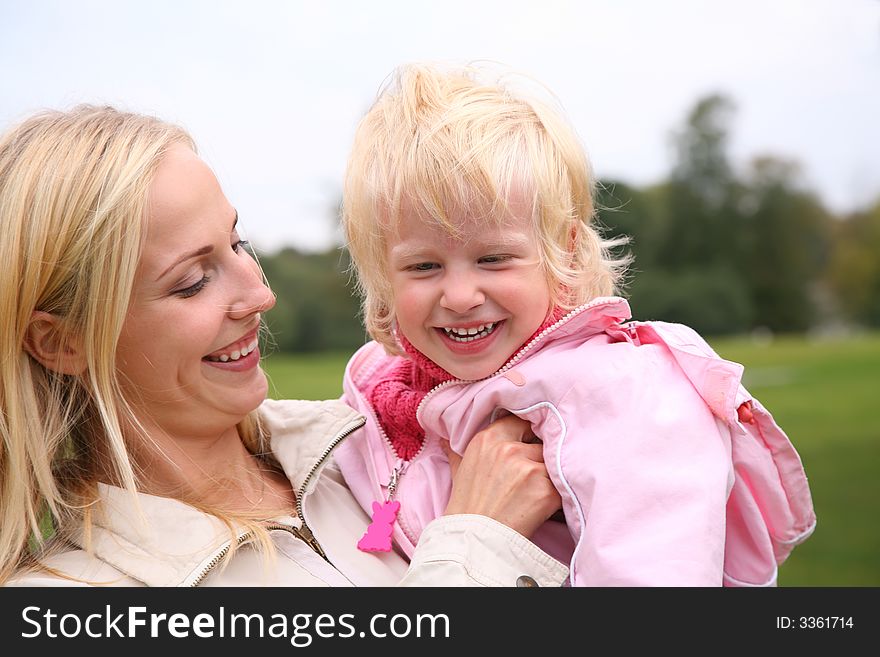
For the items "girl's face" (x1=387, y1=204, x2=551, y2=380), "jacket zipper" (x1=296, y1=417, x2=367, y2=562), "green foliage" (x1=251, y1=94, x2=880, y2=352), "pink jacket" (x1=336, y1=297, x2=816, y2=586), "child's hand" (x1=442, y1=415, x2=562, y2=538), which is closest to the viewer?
"pink jacket" (x1=336, y1=297, x2=816, y2=586)

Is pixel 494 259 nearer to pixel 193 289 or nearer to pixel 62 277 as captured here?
pixel 193 289

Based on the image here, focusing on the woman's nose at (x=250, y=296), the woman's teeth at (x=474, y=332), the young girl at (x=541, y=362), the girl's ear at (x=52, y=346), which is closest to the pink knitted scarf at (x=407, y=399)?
A: the young girl at (x=541, y=362)

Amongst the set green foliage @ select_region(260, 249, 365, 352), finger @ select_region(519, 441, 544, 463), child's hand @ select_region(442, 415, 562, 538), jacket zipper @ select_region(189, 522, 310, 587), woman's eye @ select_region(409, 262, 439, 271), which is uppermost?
green foliage @ select_region(260, 249, 365, 352)

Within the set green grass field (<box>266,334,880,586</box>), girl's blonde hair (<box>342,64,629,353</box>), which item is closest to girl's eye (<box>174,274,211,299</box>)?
girl's blonde hair (<box>342,64,629,353</box>)

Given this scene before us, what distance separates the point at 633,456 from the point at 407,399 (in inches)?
25.4

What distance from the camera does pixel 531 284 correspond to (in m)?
2.08

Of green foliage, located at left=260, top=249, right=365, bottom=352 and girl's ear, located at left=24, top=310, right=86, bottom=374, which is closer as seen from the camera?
girl's ear, located at left=24, top=310, right=86, bottom=374

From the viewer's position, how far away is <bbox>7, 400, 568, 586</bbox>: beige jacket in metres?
1.89

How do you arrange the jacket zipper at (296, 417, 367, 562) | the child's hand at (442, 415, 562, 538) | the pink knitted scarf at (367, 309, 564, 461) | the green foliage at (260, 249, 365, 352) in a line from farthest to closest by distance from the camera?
1. the green foliage at (260, 249, 365, 352)
2. the pink knitted scarf at (367, 309, 564, 461)
3. the jacket zipper at (296, 417, 367, 562)
4. the child's hand at (442, 415, 562, 538)

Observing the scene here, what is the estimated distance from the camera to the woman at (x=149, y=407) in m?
1.96

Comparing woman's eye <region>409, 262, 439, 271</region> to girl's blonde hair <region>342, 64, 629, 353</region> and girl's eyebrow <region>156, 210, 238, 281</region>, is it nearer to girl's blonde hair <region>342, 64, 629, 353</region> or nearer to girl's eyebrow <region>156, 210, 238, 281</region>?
girl's blonde hair <region>342, 64, 629, 353</region>

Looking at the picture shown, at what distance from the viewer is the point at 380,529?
7.07 ft

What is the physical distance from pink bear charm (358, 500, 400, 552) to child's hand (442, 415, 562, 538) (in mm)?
205

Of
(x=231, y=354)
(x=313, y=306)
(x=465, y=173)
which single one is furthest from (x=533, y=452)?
(x=313, y=306)
